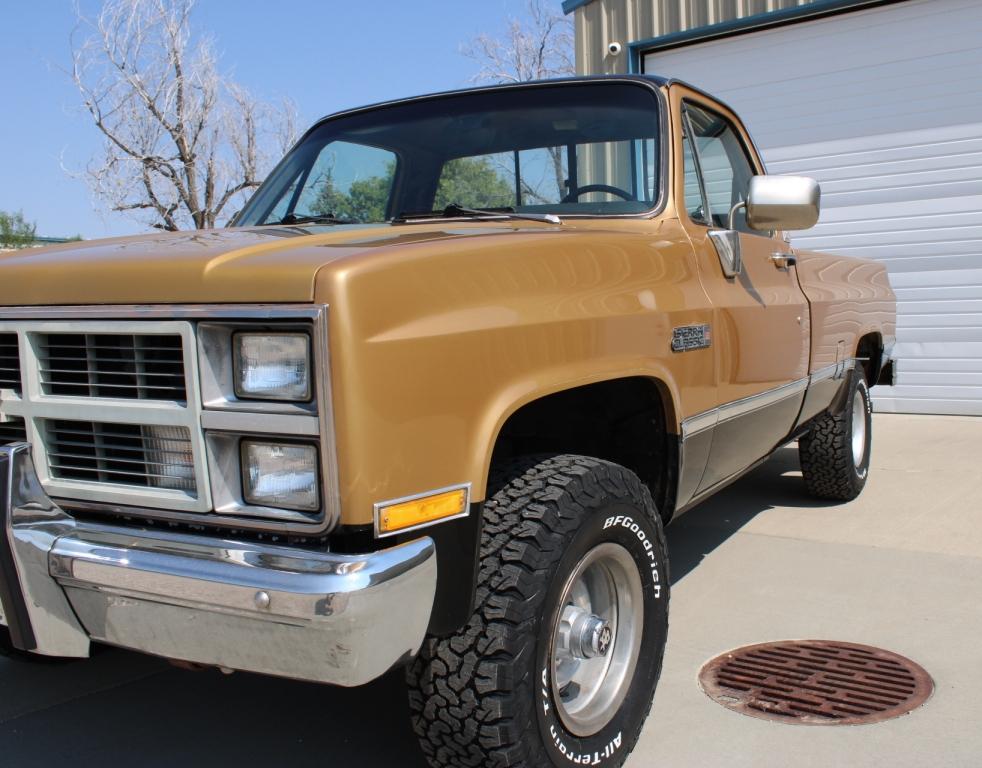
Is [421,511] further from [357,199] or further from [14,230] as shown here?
[14,230]

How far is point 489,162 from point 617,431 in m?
1.07

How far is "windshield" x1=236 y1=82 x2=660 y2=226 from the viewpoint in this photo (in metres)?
3.27

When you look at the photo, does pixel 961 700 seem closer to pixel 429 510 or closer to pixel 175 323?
pixel 429 510

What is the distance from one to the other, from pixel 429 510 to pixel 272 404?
373 mm

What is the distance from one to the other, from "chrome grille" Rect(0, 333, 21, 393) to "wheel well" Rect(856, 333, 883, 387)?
450cm

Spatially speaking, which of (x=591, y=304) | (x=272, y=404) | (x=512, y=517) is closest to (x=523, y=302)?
(x=591, y=304)

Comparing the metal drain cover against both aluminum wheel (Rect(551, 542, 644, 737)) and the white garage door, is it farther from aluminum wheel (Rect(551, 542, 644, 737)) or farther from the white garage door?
the white garage door

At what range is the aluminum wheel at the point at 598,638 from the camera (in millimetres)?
2402

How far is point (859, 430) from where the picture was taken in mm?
5582

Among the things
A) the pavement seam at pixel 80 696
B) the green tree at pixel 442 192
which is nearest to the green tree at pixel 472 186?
the green tree at pixel 442 192

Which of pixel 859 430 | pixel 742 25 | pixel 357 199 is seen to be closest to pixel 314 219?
pixel 357 199

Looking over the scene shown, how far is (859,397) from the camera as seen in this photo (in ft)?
17.9

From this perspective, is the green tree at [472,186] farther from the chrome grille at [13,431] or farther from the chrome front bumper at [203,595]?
the chrome front bumper at [203,595]

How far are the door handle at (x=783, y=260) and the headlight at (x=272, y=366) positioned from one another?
2543 mm
